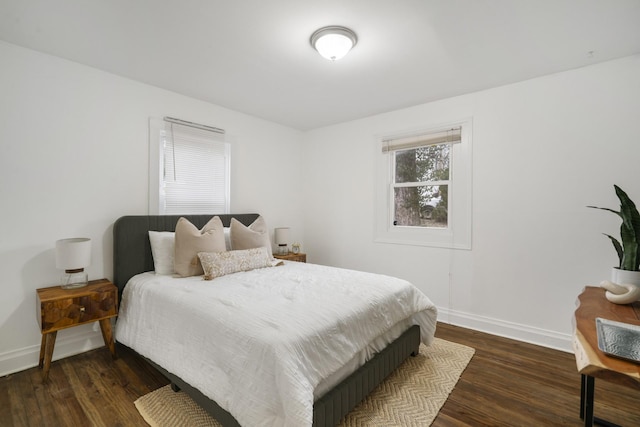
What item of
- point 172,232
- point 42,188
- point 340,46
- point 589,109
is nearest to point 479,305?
point 589,109

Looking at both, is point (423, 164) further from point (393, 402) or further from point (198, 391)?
point (198, 391)

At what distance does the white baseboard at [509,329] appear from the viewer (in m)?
2.64

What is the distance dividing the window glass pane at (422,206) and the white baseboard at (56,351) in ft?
11.2

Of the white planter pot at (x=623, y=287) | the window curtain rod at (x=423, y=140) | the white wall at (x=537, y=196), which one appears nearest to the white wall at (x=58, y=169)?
the window curtain rod at (x=423, y=140)

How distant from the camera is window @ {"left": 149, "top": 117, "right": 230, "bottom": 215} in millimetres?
3041

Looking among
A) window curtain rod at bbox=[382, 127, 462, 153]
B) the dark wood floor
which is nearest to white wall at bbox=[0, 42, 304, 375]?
the dark wood floor

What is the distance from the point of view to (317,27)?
2.01 m

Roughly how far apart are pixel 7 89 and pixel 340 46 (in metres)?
2.56

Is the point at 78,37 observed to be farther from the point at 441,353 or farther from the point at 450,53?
the point at 441,353

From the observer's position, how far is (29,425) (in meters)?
1.70

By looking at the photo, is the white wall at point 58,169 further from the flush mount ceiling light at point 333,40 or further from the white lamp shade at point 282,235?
the flush mount ceiling light at point 333,40

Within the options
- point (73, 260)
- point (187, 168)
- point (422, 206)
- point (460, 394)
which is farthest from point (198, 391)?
point (422, 206)

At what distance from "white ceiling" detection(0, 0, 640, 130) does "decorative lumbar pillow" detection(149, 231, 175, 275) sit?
1.54 meters

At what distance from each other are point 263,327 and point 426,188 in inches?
108
